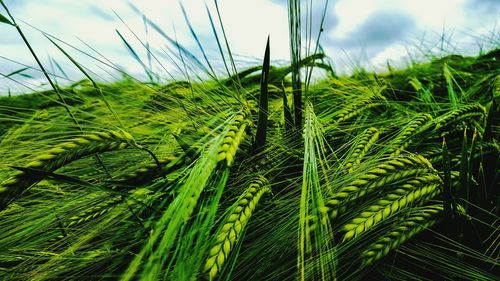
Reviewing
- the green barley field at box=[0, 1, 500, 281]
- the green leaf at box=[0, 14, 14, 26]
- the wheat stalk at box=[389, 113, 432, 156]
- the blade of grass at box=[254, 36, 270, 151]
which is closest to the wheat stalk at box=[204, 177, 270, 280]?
the green barley field at box=[0, 1, 500, 281]

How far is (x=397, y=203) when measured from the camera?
53cm

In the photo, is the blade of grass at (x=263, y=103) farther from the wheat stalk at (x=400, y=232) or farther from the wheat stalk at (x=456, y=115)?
the wheat stalk at (x=456, y=115)

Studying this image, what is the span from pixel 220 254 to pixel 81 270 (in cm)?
26

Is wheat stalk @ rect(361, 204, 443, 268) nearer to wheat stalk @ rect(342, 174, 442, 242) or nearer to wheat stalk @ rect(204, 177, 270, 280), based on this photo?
wheat stalk @ rect(342, 174, 442, 242)

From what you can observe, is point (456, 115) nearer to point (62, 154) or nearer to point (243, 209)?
point (243, 209)

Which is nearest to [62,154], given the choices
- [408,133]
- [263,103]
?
[263,103]

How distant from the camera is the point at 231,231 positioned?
0.43m

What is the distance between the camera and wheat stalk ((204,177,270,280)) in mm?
396

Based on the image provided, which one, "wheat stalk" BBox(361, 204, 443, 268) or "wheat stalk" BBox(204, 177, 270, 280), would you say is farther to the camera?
"wheat stalk" BBox(361, 204, 443, 268)

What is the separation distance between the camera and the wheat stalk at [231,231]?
0.40 m

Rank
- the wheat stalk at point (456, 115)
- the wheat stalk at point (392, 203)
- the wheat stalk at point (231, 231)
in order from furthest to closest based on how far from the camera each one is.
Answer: the wheat stalk at point (456, 115), the wheat stalk at point (392, 203), the wheat stalk at point (231, 231)

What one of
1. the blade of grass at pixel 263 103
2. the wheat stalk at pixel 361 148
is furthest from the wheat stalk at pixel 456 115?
the blade of grass at pixel 263 103

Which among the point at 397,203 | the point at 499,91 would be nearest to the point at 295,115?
the point at 397,203

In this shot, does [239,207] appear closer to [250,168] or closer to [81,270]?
[250,168]
